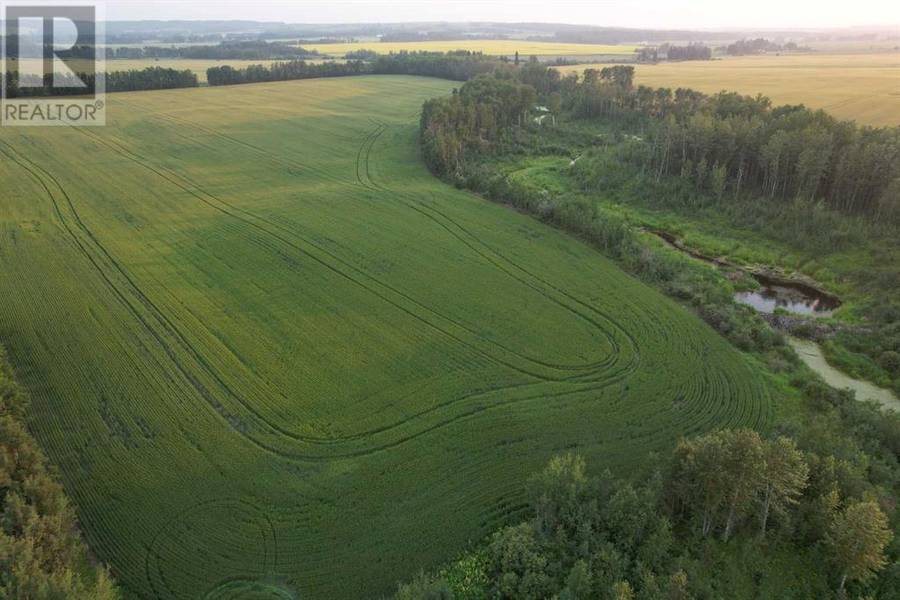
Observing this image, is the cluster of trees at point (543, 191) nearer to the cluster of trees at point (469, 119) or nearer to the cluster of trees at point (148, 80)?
the cluster of trees at point (469, 119)

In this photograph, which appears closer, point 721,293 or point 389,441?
point 389,441

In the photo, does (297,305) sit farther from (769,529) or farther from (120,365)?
(769,529)

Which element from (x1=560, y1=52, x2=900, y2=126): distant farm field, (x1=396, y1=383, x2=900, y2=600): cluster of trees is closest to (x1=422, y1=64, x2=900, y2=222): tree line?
(x1=560, y1=52, x2=900, y2=126): distant farm field

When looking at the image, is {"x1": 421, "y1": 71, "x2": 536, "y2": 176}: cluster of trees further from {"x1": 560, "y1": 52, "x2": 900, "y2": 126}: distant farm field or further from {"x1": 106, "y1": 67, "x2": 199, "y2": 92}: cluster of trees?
{"x1": 106, "y1": 67, "x2": 199, "y2": 92}: cluster of trees

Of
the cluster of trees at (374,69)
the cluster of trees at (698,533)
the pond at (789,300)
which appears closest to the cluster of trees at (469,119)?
the pond at (789,300)

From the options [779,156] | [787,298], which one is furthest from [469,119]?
[787,298]

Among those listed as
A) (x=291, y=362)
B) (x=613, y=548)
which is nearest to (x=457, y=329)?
(x=291, y=362)
